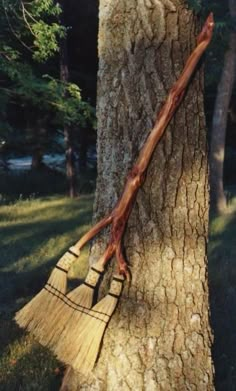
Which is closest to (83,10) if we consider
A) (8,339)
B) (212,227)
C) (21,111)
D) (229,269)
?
(21,111)

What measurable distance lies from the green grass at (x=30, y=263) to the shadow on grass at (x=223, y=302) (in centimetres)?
152

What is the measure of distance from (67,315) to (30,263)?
24.6ft

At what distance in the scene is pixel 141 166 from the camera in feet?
11.7

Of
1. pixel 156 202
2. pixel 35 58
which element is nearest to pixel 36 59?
pixel 35 58

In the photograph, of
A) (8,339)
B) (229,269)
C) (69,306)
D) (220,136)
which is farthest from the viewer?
(220,136)

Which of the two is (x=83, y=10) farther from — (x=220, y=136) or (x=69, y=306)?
(x=69, y=306)

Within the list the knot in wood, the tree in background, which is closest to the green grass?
the knot in wood

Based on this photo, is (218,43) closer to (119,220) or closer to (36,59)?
(36,59)

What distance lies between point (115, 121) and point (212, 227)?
35.2 ft

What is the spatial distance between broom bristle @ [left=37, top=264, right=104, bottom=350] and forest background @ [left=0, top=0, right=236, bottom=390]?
165 centimetres

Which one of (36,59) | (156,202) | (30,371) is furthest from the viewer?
(36,59)

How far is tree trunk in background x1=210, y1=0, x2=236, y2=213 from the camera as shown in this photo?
16.4 m

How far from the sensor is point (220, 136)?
55.7 ft

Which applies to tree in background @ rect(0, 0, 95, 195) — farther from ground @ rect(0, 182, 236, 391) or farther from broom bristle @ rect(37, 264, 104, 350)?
broom bristle @ rect(37, 264, 104, 350)
